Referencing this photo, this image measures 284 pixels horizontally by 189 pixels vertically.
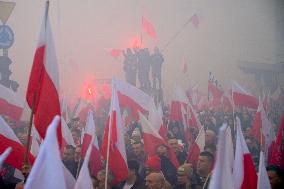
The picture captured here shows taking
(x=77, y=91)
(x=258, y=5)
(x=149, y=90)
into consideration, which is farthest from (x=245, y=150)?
(x=258, y=5)

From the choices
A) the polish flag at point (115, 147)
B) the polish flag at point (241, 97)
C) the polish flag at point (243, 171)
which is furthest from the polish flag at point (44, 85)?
the polish flag at point (241, 97)

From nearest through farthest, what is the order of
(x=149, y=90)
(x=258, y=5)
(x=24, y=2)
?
(x=149, y=90) → (x=24, y=2) → (x=258, y=5)

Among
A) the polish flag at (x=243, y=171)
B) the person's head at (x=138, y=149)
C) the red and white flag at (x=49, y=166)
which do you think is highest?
the red and white flag at (x=49, y=166)

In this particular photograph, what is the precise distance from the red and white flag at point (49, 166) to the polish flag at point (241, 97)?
5.01m

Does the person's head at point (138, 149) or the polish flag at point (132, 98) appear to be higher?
the polish flag at point (132, 98)

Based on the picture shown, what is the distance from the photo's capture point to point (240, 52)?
28.1 metres

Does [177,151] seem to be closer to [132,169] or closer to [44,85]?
[132,169]

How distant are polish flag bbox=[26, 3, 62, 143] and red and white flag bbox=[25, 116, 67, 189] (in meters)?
0.99

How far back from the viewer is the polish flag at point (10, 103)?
5336mm

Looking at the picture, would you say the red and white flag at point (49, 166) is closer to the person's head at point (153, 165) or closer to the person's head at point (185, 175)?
the person's head at point (185, 175)

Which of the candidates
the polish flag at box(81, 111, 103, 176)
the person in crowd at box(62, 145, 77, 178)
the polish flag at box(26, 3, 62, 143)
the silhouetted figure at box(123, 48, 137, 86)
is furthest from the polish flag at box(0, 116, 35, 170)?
the silhouetted figure at box(123, 48, 137, 86)

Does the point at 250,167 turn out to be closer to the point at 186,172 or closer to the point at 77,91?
the point at 186,172

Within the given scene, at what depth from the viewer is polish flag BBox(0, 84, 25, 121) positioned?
5.34 metres

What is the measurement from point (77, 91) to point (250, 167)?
803 inches
